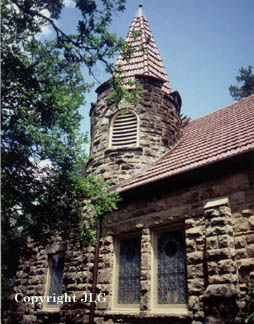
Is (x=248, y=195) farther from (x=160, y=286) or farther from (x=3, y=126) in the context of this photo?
(x=3, y=126)

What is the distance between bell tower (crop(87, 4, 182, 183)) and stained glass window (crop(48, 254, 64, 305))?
115 inches

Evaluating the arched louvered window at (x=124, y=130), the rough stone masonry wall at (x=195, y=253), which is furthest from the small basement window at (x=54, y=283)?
the arched louvered window at (x=124, y=130)

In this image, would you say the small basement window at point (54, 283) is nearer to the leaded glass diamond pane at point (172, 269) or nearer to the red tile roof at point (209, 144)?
the red tile roof at point (209, 144)

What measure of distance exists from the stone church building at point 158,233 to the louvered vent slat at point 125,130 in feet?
0.11

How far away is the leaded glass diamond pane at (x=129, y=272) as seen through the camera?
6.84 metres

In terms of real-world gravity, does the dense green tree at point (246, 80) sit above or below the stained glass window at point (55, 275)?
above

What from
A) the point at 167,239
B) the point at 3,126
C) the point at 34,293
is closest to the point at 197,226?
the point at 167,239

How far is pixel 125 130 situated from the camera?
387 inches

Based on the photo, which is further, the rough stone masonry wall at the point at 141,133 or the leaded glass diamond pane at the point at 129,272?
the rough stone masonry wall at the point at 141,133

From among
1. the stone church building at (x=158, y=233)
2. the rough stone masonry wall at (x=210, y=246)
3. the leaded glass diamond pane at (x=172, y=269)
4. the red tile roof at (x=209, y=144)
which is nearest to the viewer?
the rough stone masonry wall at (x=210, y=246)

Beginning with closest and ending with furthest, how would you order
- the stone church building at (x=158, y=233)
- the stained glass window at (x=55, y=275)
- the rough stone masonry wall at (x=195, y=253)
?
the rough stone masonry wall at (x=195, y=253) < the stone church building at (x=158, y=233) < the stained glass window at (x=55, y=275)

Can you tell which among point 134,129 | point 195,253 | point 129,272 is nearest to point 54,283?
point 129,272

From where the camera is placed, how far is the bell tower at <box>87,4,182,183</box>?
9172mm

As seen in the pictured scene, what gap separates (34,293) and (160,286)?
4627 millimetres
